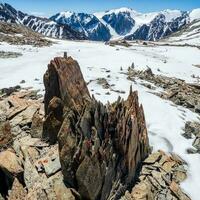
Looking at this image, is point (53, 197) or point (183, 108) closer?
point (53, 197)

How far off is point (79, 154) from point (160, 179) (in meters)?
3.97

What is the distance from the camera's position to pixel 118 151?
14.8 metres

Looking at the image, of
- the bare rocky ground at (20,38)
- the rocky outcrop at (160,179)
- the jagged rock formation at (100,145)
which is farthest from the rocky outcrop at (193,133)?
the bare rocky ground at (20,38)

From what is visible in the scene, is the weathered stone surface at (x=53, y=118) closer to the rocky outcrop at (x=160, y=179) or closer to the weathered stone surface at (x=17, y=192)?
the weathered stone surface at (x=17, y=192)

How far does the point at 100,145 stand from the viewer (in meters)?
14.2

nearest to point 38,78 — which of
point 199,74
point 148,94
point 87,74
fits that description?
point 87,74

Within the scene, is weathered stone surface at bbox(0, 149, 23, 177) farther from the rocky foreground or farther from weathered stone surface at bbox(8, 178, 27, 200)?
weathered stone surface at bbox(8, 178, 27, 200)

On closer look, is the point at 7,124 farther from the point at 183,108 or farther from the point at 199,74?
the point at 199,74

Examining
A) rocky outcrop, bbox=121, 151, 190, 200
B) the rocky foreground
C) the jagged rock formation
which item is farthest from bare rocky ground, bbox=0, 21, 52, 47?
rocky outcrop, bbox=121, 151, 190, 200

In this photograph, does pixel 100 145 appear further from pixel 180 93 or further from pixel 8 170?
pixel 180 93

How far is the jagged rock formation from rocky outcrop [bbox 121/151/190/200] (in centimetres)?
42

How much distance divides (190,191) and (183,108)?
32.2ft

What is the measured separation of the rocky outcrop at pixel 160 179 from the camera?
47.3 ft

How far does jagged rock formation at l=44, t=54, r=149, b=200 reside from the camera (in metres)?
13.5
